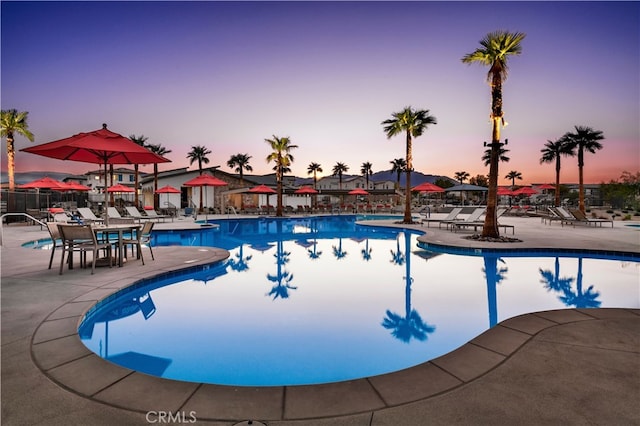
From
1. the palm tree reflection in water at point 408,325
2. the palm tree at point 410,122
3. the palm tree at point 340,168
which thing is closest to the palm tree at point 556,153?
the palm tree at point 410,122

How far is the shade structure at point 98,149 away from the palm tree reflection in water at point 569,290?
8.74 metres

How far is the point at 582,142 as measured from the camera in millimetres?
25578

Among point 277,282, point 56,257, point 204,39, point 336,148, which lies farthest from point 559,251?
point 336,148

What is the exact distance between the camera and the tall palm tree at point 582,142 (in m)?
25.1

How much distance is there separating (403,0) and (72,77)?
18.3 m

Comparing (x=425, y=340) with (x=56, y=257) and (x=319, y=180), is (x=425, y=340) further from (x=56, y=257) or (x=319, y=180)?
(x=319, y=180)

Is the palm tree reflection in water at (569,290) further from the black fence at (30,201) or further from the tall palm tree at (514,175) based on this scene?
the tall palm tree at (514,175)

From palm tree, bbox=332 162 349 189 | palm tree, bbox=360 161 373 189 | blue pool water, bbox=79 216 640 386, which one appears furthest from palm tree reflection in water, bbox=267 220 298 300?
palm tree, bbox=360 161 373 189

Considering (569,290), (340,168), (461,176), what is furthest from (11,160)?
(461,176)

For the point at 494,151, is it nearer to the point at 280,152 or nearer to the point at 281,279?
the point at 281,279

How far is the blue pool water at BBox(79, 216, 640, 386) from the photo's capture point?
3531mm

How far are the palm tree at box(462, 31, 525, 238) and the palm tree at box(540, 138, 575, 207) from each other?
21441 millimetres

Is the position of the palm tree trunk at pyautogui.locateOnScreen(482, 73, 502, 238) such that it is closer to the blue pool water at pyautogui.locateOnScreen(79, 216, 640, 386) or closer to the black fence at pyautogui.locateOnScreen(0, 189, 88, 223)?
the blue pool water at pyautogui.locateOnScreen(79, 216, 640, 386)

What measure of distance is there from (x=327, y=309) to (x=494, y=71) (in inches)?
431
